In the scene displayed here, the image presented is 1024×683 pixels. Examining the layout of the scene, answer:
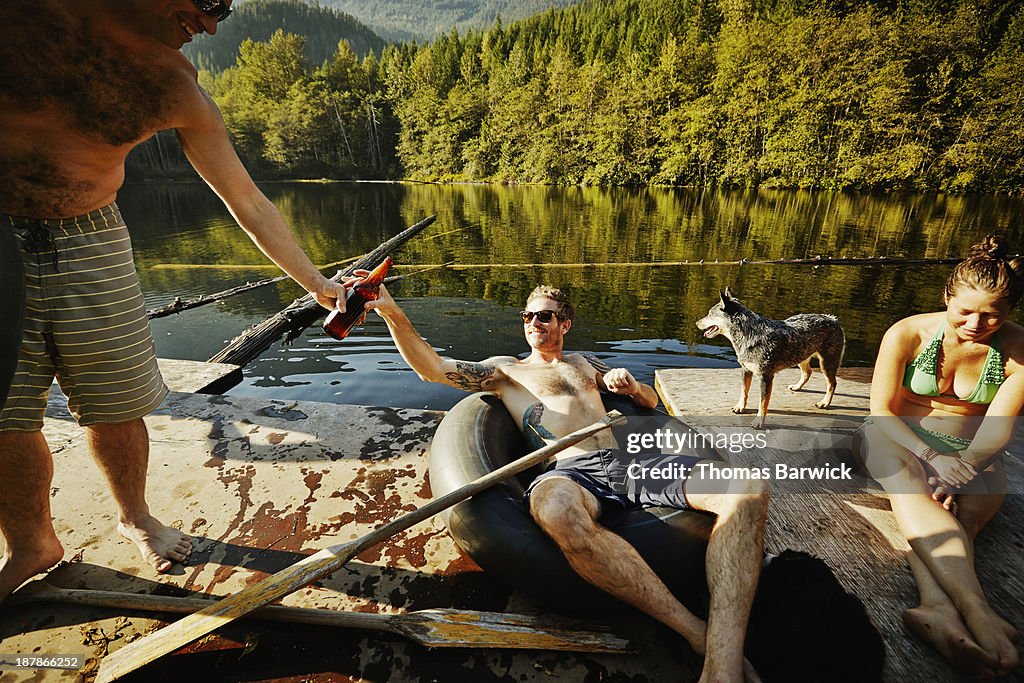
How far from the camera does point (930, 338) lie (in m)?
2.38

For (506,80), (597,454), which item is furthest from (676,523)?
(506,80)

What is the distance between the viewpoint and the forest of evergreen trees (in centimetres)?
2842

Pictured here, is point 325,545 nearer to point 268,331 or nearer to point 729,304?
point 729,304

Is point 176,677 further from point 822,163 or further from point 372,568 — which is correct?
point 822,163

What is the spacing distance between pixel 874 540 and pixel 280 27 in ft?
676

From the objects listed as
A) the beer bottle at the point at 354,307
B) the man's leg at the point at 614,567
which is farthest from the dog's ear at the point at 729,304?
the beer bottle at the point at 354,307

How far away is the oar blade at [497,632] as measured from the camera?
1682 mm

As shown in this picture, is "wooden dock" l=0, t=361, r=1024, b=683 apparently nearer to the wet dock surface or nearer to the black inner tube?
the wet dock surface

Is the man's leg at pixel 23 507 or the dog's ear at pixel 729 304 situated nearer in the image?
the man's leg at pixel 23 507

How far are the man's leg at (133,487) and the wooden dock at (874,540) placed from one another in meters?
2.95

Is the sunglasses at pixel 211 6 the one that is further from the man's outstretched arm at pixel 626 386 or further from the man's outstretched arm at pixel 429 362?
the man's outstretched arm at pixel 626 386

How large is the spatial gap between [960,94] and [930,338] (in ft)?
132

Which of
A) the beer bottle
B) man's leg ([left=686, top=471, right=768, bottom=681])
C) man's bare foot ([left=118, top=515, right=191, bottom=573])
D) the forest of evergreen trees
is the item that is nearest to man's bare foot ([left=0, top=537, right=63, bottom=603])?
man's bare foot ([left=118, top=515, right=191, bottom=573])

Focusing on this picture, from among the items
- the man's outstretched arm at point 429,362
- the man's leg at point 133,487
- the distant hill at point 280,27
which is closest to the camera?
the man's leg at point 133,487
